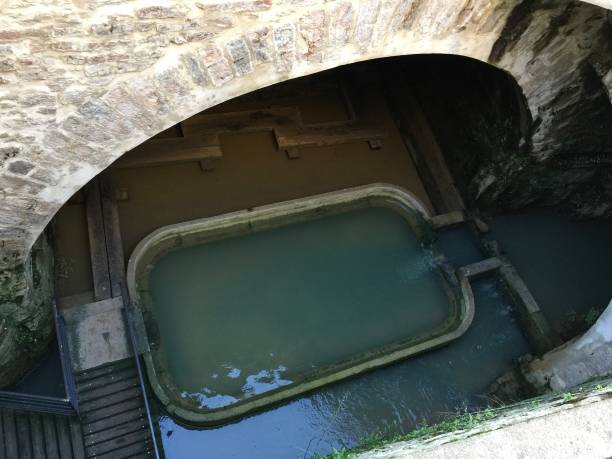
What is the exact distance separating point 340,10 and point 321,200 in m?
2.99

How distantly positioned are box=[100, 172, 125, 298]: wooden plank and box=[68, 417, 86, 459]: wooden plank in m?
1.16

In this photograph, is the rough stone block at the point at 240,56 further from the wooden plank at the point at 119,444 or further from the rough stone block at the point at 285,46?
the wooden plank at the point at 119,444

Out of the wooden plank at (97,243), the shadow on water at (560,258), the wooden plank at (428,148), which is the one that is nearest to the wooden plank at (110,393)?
the wooden plank at (97,243)

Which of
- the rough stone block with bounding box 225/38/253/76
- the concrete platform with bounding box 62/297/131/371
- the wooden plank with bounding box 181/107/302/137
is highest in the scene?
the wooden plank with bounding box 181/107/302/137

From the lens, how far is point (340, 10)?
2955 mm

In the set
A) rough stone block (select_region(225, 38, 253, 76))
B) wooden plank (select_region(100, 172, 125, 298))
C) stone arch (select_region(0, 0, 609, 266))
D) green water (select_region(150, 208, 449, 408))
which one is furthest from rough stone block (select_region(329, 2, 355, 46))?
wooden plank (select_region(100, 172, 125, 298))

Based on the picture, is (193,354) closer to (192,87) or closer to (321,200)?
(321,200)

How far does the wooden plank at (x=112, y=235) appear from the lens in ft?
15.8

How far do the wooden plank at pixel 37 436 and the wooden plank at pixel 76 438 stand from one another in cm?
21

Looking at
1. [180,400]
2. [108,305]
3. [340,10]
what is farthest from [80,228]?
[340,10]

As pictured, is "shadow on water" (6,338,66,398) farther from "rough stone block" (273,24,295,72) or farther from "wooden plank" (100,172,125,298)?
"rough stone block" (273,24,295,72)

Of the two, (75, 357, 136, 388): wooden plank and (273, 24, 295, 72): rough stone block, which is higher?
(273, 24, 295, 72): rough stone block

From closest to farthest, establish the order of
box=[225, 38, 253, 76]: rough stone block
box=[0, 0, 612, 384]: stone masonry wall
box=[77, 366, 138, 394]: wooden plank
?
1. box=[0, 0, 612, 384]: stone masonry wall
2. box=[225, 38, 253, 76]: rough stone block
3. box=[77, 366, 138, 394]: wooden plank

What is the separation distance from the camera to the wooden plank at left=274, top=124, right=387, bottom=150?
6.17 meters
